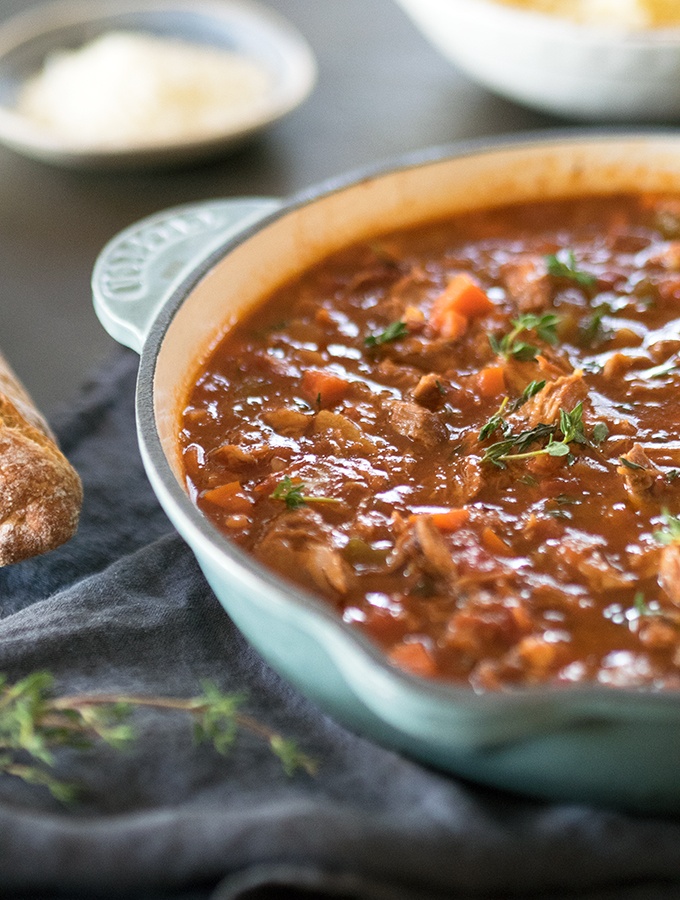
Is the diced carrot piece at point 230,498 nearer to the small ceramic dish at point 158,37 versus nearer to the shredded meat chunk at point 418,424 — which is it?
the shredded meat chunk at point 418,424

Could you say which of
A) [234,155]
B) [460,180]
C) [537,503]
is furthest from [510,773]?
[234,155]

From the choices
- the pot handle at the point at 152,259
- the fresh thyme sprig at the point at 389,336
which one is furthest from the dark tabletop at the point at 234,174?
the fresh thyme sprig at the point at 389,336

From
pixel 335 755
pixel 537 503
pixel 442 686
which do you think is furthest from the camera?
pixel 537 503

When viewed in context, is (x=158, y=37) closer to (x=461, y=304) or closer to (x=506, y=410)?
(x=461, y=304)

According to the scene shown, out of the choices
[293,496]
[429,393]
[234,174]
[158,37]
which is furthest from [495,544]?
[158,37]

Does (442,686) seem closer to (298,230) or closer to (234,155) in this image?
(298,230)

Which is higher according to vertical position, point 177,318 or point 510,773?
point 177,318

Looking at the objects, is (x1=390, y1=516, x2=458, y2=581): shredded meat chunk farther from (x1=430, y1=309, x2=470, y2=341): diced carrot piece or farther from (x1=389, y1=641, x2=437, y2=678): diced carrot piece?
(x1=430, y1=309, x2=470, y2=341): diced carrot piece
